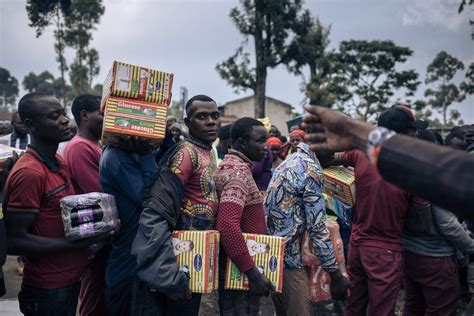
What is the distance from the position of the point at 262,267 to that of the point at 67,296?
1290 millimetres

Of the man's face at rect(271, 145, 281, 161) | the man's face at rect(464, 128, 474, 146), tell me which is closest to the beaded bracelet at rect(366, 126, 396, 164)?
the man's face at rect(464, 128, 474, 146)

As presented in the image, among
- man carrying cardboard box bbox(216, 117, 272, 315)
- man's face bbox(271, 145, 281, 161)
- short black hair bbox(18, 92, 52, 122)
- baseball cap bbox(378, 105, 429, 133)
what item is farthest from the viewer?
man's face bbox(271, 145, 281, 161)

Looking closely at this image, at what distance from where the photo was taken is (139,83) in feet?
8.22

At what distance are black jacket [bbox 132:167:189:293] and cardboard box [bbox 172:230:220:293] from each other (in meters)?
0.07

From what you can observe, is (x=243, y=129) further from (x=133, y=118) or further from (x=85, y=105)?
(x=85, y=105)

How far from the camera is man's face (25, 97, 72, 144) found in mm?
2715

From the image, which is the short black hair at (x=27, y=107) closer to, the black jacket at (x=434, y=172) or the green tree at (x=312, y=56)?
the black jacket at (x=434, y=172)

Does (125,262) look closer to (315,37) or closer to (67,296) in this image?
(67,296)

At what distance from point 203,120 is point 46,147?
109 centimetres

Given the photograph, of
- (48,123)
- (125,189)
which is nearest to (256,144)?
(125,189)

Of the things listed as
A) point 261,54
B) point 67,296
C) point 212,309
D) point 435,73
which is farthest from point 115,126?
point 435,73

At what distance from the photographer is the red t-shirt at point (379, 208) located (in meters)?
3.27

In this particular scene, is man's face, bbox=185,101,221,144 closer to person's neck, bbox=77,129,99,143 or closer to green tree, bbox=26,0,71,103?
person's neck, bbox=77,129,99,143

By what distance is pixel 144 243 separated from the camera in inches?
92.7
